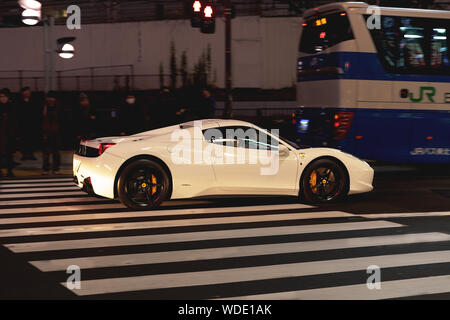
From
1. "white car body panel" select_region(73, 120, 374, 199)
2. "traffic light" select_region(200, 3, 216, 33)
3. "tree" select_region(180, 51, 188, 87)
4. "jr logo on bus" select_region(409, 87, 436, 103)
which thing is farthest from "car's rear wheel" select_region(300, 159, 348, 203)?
"tree" select_region(180, 51, 188, 87)

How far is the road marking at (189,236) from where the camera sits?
22.7ft

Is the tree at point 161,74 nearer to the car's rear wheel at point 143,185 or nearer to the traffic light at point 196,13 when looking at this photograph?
the traffic light at point 196,13

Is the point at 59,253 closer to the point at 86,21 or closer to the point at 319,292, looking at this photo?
the point at 319,292

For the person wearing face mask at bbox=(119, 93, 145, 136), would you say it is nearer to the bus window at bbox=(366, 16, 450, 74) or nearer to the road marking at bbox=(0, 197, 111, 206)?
the road marking at bbox=(0, 197, 111, 206)

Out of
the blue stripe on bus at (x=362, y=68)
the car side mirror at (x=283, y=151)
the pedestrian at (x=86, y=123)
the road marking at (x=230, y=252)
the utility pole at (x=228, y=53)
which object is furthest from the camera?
the utility pole at (x=228, y=53)

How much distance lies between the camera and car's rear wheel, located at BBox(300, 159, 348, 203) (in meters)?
9.86

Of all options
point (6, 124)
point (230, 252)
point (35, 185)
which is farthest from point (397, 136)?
point (6, 124)

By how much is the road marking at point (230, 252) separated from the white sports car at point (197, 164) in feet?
→ 8.02

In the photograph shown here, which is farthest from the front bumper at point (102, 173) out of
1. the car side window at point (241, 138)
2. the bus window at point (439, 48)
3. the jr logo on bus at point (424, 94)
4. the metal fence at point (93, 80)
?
the metal fence at point (93, 80)

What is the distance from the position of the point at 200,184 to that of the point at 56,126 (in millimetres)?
5942

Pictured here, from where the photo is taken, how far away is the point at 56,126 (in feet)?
45.8

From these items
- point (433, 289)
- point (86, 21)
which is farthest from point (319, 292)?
point (86, 21)

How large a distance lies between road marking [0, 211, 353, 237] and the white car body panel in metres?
0.70

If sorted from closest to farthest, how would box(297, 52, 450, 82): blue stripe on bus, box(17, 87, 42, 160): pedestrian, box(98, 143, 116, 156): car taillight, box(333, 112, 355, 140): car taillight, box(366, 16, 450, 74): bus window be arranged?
1. box(98, 143, 116, 156): car taillight
2. box(297, 52, 450, 82): blue stripe on bus
3. box(366, 16, 450, 74): bus window
4. box(333, 112, 355, 140): car taillight
5. box(17, 87, 42, 160): pedestrian
